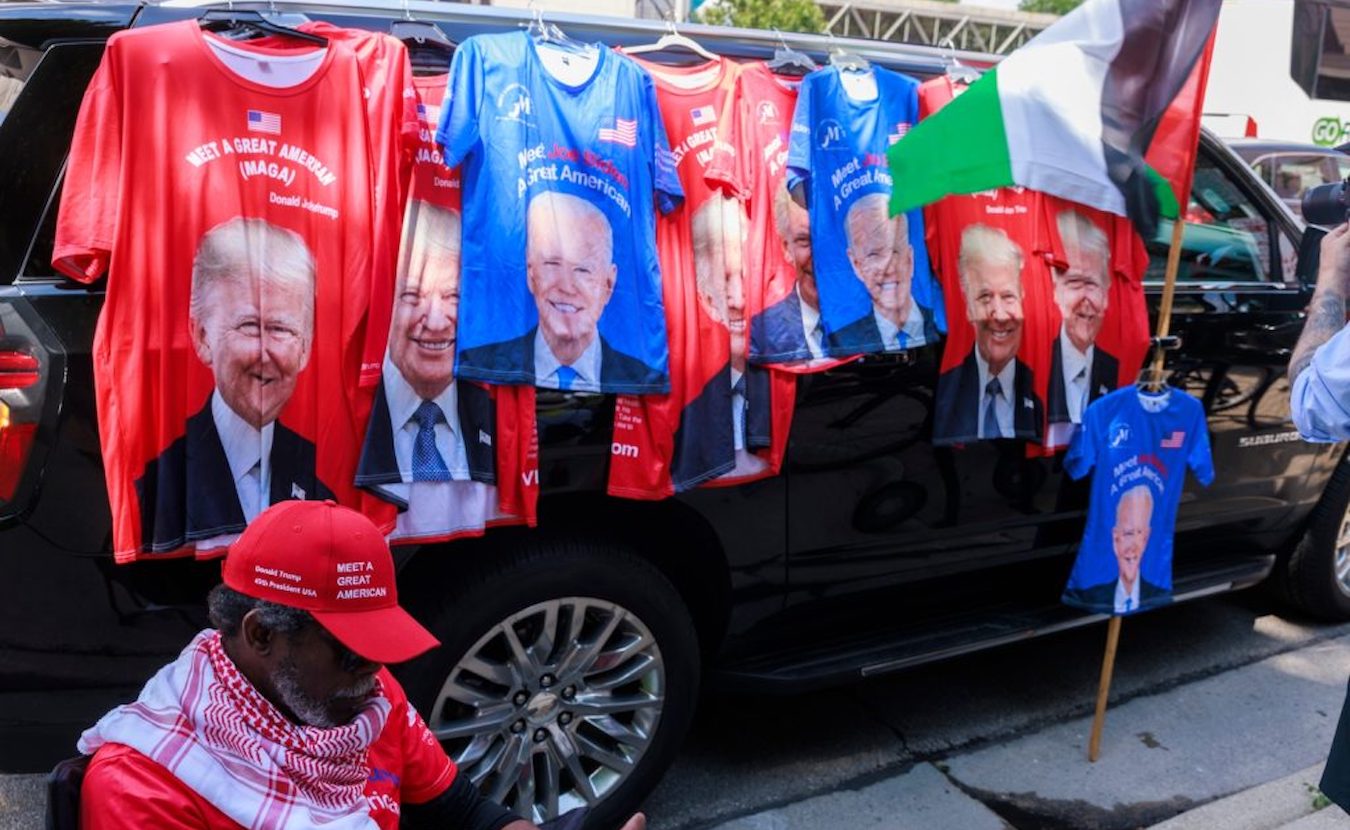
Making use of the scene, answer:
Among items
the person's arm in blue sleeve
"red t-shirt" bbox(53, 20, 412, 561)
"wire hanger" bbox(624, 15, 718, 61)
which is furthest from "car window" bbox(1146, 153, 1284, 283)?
"red t-shirt" bbox(53, 20, 412, 561)

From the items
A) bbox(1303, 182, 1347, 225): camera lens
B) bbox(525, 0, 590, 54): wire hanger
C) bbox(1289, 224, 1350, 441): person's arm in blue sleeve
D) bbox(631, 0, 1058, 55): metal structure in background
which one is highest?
bbox(631, 0, 1058, 55): metal structure in background

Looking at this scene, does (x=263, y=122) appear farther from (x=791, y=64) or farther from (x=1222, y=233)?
(x=1222, y=233)

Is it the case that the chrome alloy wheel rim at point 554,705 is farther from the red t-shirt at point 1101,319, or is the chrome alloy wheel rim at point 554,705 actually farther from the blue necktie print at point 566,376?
the red t-shirt at point 1101,319

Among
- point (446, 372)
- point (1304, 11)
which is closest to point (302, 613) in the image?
point (446, 372)

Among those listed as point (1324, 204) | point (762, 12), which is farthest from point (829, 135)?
point (762, 12)

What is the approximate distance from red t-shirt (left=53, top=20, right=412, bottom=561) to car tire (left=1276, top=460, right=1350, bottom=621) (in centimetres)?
408

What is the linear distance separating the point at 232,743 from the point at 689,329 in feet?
5.31

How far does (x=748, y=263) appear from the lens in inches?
118

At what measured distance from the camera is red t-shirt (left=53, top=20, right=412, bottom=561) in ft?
7.49

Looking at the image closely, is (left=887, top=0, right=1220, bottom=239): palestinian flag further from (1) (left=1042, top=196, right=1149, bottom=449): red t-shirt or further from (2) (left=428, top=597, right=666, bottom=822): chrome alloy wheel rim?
(2) (left=428, top=597, right=666, bottom=822): chrome alloy wheel rim

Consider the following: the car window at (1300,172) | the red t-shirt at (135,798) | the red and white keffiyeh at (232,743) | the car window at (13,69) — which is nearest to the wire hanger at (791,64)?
the car window at (13,69)

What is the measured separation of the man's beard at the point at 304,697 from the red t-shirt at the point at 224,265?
86 cm

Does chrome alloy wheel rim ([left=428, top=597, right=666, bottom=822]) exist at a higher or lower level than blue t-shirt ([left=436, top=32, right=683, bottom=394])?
lower

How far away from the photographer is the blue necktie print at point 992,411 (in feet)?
11.1
